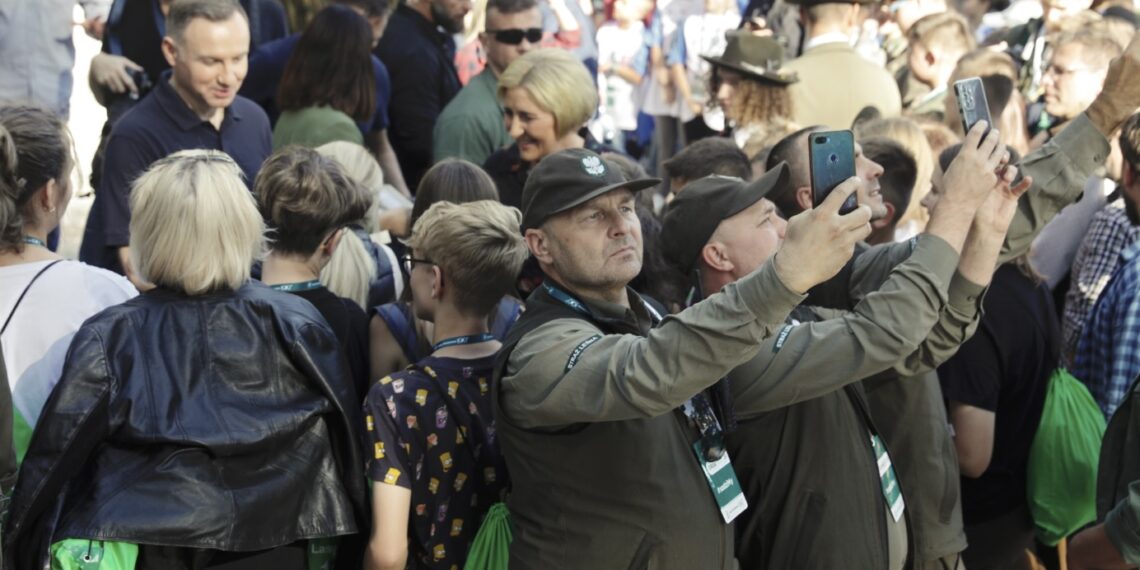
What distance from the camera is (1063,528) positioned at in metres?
4.73

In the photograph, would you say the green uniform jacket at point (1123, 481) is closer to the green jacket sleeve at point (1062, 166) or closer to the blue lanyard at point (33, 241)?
the green jacket sleeve at point (1062, 166)

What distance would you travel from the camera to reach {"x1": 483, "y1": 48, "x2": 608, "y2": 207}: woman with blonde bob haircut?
557 centimetres

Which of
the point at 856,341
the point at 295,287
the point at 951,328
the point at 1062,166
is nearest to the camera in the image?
the point at 856,341

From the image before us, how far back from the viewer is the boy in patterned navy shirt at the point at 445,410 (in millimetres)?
3682

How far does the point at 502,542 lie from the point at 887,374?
1.22 m

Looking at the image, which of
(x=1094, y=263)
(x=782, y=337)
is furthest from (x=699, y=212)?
(x=1094, y=263)

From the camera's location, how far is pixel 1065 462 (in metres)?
4.73

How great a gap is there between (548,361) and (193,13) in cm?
296

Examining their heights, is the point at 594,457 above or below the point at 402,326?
above

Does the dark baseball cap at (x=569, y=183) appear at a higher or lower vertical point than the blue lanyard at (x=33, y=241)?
higher

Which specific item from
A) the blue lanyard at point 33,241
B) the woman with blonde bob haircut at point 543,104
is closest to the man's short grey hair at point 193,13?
the woman with blonde bob haircut at point 543,104

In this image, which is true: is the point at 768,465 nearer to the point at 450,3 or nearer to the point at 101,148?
the point at 101,148

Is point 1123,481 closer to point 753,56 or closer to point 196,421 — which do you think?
point 196,421

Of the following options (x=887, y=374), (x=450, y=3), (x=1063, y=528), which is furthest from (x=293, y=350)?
(x=450, y=3)
